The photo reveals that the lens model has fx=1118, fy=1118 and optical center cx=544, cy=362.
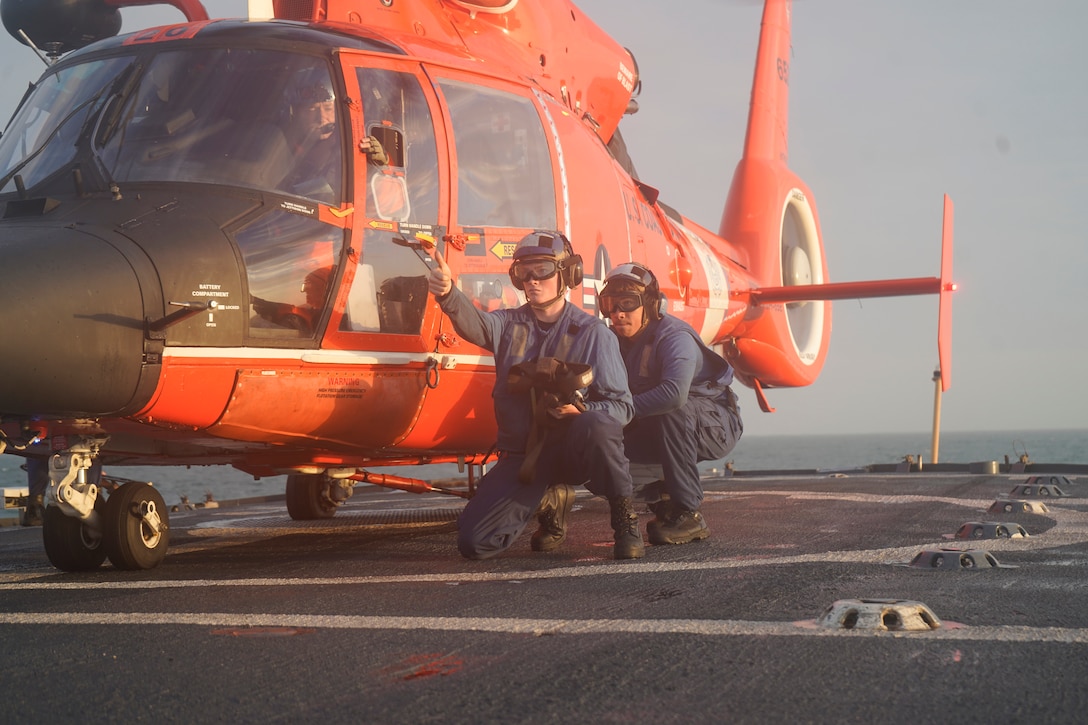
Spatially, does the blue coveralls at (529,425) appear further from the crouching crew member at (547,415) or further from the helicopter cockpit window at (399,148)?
the helicopter cockpit window at (399,148)

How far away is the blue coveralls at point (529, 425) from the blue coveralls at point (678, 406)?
414 mm

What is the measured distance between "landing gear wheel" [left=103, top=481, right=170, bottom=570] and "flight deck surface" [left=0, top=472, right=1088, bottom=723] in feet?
0.34

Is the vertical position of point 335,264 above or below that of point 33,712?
above

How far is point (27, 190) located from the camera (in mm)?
5223

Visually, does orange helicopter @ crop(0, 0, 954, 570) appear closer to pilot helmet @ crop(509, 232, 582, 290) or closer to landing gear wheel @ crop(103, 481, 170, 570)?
landing gear wheel @ crop(103, 481, 170, 570)

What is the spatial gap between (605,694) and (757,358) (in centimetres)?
1048

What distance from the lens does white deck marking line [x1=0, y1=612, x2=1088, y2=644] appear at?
2.98m

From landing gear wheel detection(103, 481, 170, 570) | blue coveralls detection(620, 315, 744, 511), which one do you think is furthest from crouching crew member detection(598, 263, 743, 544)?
landing gear wheel detection(103, 481, 170, 570)

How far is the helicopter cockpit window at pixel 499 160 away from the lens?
244 inches

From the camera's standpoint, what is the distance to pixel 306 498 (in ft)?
29.6

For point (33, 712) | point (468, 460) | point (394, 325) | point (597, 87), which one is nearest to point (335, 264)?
point (394, 325)

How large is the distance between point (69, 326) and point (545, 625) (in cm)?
224

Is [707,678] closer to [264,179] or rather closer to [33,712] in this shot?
[33,712]

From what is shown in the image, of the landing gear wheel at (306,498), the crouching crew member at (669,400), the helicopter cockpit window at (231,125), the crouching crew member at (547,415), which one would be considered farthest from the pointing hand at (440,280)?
the landing gear wheel at (306,498)
